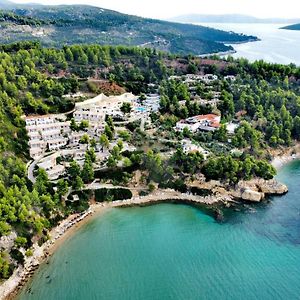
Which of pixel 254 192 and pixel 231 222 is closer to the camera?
pixel 231 222

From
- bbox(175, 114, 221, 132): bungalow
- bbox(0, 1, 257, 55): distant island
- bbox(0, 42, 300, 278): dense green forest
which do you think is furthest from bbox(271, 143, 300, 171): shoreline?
bbox(0, 1, 257, 55): distant island

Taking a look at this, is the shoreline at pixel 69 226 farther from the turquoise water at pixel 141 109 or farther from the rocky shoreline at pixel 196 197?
the turquoise water at pixel 141 109

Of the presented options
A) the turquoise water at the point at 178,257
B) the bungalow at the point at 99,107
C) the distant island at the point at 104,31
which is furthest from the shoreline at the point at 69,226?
the distant island at the point at 104,31

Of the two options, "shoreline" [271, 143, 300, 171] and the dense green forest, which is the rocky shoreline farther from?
"shoreline" [271, 143, 300, 171]

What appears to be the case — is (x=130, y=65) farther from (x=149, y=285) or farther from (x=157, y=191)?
(x=149, y=285)

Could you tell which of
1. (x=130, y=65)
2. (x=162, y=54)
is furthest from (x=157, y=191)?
(x=162, y=54)

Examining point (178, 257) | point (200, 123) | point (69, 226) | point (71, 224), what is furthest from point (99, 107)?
point (178, 257)

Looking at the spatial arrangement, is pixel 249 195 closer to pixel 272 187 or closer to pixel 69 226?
pixel 272 187
